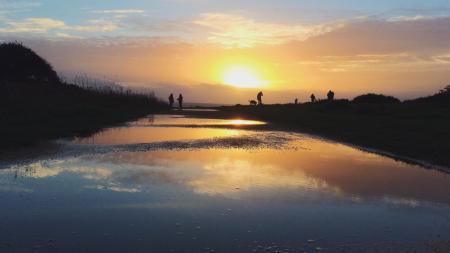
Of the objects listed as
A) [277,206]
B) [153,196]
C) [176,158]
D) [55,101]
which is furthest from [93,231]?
[55,101]

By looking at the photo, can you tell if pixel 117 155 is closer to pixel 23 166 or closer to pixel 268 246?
pixel 23 166

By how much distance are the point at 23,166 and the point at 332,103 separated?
96.7ft

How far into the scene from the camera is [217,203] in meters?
8.12

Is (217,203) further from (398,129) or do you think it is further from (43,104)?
(43,104)

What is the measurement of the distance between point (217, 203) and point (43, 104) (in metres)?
20.8

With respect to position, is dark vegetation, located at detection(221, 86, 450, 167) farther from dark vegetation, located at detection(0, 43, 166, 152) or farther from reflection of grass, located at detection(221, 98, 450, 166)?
dark vegetation, located at detection(0, 43, 166, 152)

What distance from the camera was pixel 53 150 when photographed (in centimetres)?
1395

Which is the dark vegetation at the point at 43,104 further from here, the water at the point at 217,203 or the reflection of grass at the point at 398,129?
the reflection of grass at the point at 398,129

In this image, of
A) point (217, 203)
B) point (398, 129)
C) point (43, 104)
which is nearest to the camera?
point (217, 203)

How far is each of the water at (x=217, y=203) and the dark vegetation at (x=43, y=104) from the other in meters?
5.15

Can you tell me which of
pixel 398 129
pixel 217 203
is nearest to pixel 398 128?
pixel 398 129

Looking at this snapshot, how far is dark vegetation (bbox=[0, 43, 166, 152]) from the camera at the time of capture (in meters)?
18.7

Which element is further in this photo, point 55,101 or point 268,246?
point 55,101

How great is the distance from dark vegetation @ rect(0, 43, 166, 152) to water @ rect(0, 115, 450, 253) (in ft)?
16.9
